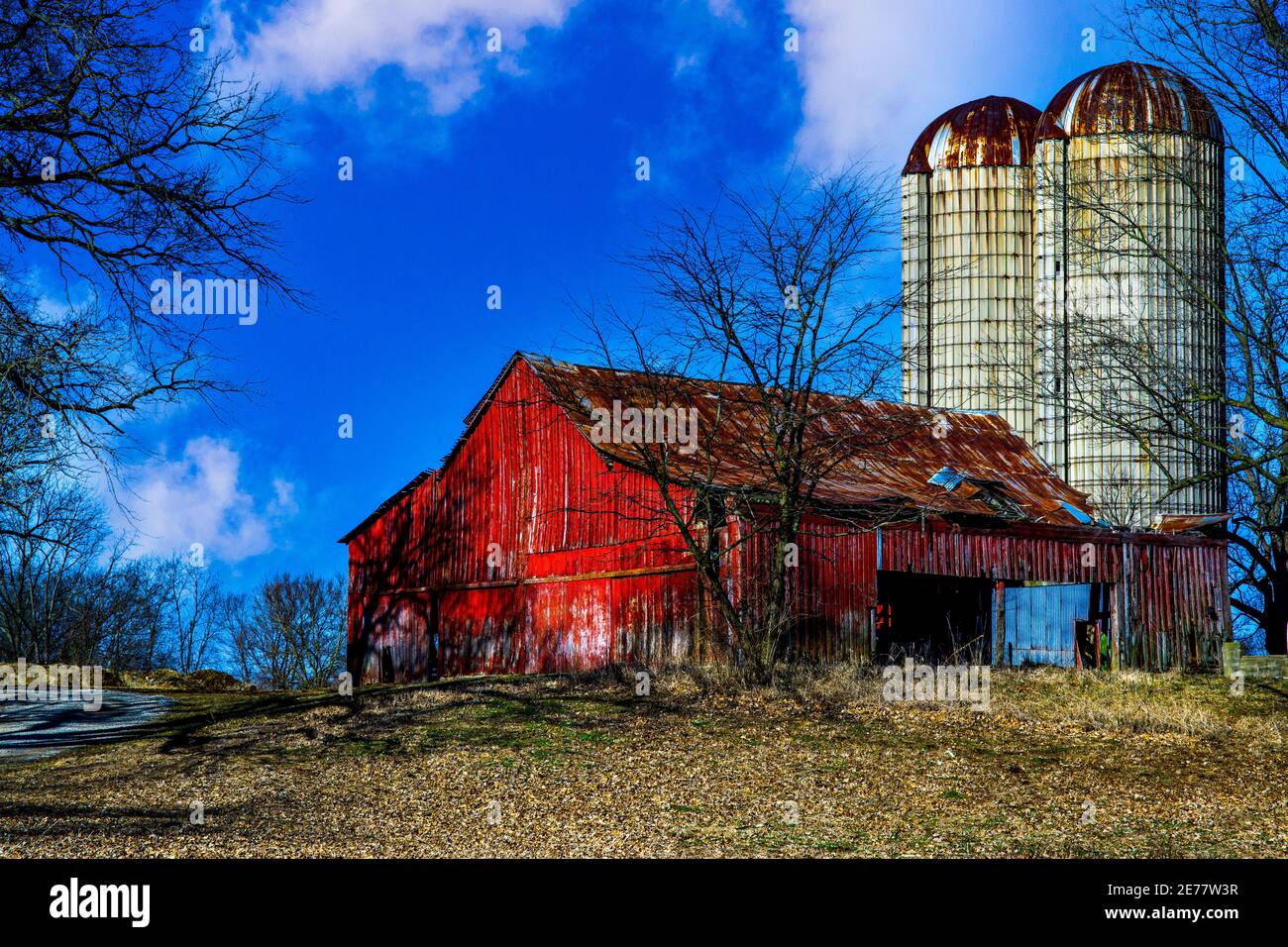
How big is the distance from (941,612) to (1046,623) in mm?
3161

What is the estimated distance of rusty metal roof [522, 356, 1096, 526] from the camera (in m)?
24.9

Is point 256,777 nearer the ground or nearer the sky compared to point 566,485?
nearer the ground

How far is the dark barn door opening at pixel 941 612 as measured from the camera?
2856 centimetres

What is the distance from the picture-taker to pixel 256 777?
49.8 feet

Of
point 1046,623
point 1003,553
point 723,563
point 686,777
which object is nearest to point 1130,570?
point 1046,623

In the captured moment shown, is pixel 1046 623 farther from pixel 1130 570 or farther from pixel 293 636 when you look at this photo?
pixel 293 636

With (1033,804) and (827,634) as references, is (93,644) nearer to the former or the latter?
(827,634)

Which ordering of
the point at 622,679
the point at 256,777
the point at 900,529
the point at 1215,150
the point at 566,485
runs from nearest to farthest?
1. the point at 256,777
2. the point at 622,679
3. the point at 900,529
4. the point at 566,485
5. the point at 1215,150

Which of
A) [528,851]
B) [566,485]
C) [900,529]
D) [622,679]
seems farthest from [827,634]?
[528,851]

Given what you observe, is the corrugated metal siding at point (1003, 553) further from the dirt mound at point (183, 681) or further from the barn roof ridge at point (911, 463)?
the dirt mound at point (183, 681)

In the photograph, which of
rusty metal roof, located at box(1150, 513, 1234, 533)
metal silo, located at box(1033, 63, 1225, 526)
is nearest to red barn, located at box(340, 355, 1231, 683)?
rusty metal roof, located at box(1150, 513, 1234, 533)

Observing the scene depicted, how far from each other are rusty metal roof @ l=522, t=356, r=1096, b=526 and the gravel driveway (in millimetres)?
10076

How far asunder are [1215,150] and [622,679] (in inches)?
1295

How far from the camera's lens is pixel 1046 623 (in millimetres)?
30938
